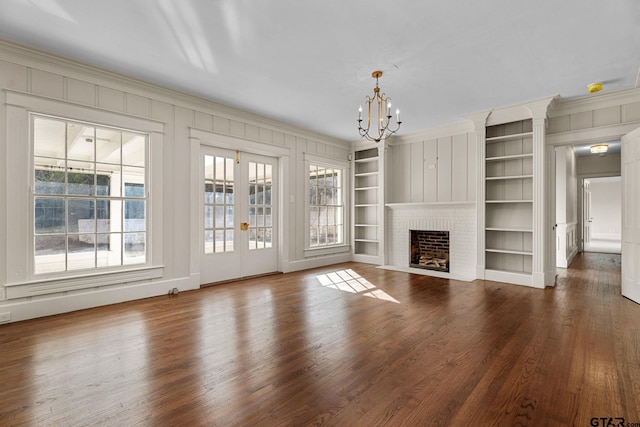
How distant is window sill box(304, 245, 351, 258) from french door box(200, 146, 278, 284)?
75cm

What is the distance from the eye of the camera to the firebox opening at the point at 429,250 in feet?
20.0

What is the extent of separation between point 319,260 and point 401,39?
4478 millimetres

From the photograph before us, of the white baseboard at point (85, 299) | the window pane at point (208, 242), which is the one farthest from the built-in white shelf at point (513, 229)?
the white baseboard at point (85, 299)

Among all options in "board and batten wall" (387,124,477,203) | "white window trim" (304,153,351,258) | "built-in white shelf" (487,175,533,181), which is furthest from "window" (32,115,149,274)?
"built-in white shelf" (487,175,533,181)

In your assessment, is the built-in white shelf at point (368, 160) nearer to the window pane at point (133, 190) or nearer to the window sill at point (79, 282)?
the window pane at point (133, 190)

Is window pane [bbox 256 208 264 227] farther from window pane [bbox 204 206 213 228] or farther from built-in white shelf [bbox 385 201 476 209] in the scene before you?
built-in white shelf [bbox 385 201 476 209]

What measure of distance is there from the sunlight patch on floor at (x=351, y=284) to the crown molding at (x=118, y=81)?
2834 millimetres

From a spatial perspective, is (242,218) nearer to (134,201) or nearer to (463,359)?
(134,201)

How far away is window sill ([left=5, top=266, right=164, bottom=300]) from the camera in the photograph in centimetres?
321

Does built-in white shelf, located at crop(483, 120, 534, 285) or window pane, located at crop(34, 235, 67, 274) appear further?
built-in white shelf, located at crop(483, 120, 534, 285)

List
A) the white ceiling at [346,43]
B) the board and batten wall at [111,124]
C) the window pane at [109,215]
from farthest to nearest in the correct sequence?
the window pane at [109,215] < the board and batten wall at [111,124] < the white ceiling at [346,43]

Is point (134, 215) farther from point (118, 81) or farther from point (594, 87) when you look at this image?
point (594, 87)

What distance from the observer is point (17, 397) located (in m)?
1.88

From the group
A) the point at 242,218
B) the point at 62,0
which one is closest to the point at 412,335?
the point at 242,218
